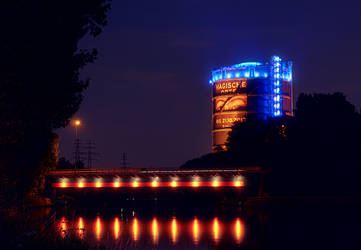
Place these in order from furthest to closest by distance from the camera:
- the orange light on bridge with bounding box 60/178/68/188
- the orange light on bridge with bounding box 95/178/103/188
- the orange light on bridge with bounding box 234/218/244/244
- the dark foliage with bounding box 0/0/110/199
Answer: the orange light on bridge with bounding box 60/178/68/188 < the orange light on bridge with bounding box 95/178/103/188 < the orange light on bridge with bounding box 234/218/244/244 < the dark foliage with bounding box 0/0/110/199

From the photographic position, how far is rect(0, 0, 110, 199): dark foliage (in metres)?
19.5

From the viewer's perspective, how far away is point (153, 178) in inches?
4215

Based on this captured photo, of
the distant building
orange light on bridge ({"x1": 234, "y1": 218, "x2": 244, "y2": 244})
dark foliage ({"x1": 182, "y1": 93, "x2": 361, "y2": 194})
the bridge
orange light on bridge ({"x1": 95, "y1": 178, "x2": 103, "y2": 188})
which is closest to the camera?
orange light on bridge ({"x1": 234, "y1": 218, "x2": 244, "y2": 244})

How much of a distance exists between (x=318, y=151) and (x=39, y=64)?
252 ft

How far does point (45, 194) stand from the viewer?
11581 cm

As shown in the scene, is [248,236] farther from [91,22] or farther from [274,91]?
[274,91]

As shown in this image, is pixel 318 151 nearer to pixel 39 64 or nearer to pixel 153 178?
pixel 153 178

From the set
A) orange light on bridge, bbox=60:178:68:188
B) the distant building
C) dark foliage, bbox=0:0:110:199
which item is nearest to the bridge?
orange light on bridge, bbox=60:178:68:188

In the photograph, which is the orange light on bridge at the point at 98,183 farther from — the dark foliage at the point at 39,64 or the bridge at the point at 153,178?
the dark foliage at the point at 39,64

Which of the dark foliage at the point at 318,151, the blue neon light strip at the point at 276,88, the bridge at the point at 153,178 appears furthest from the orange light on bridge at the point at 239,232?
the blue neon light strip at the point at 276,88

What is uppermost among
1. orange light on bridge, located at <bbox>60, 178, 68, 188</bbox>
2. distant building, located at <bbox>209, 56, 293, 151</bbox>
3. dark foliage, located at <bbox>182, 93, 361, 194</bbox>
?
distant building, located at <bbox>209, 56, 293, 151</bbox>

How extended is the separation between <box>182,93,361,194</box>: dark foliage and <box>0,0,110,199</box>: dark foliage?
71.6 meters

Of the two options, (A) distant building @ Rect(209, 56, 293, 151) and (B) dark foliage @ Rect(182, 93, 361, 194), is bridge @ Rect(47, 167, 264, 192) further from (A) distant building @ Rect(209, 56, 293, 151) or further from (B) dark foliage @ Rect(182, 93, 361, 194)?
(A) distant building @ Rect(209, 56, 293, 151)

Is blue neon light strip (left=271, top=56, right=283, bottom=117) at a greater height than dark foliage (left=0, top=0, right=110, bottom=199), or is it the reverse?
blue neon light strip (left=271, top=56, right=283, bottom=117)
